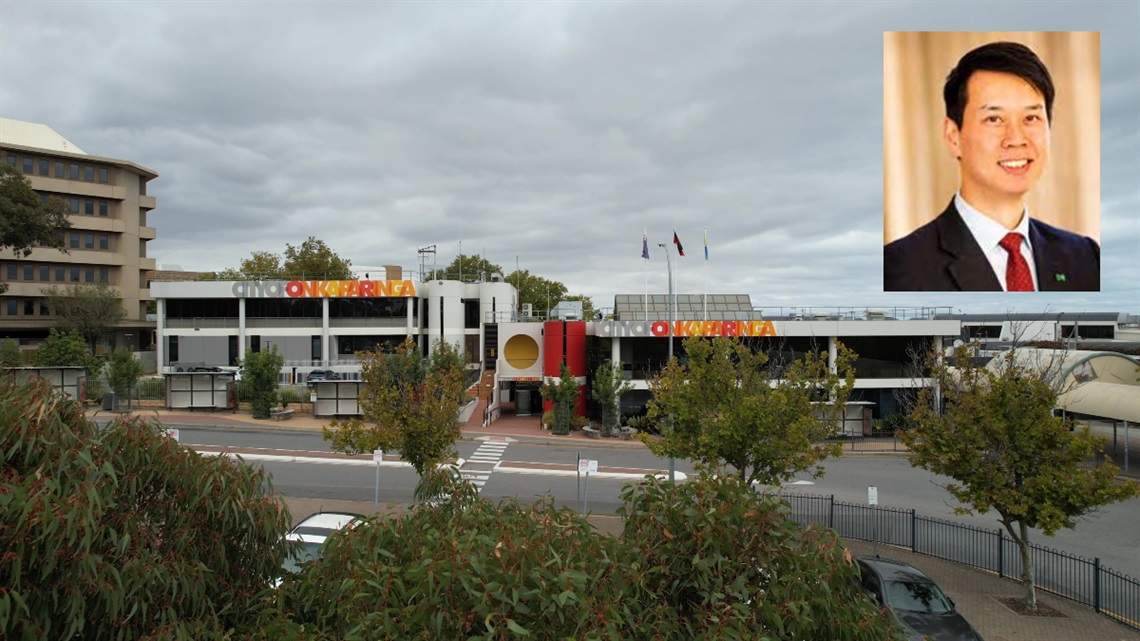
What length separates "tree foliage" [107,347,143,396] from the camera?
37500 mm

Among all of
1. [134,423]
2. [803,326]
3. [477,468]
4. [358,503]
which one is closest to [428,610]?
[134,423]

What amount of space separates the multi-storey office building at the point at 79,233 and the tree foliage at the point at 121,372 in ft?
80.6

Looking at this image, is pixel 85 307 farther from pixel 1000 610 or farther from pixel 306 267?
pixel 1000 610

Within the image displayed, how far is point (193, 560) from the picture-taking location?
4324 mm

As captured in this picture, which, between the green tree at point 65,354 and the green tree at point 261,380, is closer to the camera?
the green tree at point 261,380

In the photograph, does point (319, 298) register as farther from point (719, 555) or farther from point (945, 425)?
point (719, 555)

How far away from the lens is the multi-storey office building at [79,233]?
57.8 meters

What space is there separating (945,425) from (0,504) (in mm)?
16240

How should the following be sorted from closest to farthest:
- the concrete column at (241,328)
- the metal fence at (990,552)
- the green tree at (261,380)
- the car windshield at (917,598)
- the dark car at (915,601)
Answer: the dark car at (915,601)
the car windshield at (917,598)
the metal fence at (990,552)
the green tree at (261,380)
the concrete column at (241,328)

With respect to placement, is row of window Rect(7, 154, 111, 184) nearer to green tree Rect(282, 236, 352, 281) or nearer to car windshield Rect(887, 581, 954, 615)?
green tree Rect(282, 236, 352, 281)

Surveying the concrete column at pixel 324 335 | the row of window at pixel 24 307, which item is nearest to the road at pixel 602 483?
the concrete column at pixel 324 335

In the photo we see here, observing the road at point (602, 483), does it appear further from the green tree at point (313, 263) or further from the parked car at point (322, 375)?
the green tree at point (313, 263)

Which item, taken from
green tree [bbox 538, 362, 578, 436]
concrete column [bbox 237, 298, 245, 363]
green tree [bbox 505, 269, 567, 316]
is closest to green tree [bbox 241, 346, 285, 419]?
concrete column [bbox 237, 298, 245, 363]

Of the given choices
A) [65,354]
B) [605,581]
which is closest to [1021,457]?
[605,581]
